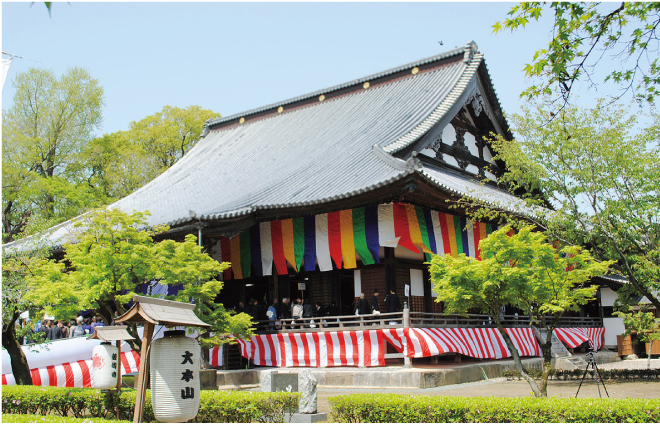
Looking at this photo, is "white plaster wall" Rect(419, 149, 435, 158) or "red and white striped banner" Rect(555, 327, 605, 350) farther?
"red and white striped banner" Rect(555, 327, 605, 350)

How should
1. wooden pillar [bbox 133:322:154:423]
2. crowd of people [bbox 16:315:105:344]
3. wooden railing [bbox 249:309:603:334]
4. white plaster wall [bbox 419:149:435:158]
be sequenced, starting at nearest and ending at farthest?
wooden pillar [bbox 133:322:154:423]
wooden railing [bbox 249:309:603:334]
crowd of people [bbox 16:315:105:344]
white plaster wall [bbox 419:149:435:158]

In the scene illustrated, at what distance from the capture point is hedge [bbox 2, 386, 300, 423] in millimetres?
9586

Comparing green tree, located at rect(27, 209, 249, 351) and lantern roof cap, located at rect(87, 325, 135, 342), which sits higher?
green tree, located at rect(27, 209, 249, 351)

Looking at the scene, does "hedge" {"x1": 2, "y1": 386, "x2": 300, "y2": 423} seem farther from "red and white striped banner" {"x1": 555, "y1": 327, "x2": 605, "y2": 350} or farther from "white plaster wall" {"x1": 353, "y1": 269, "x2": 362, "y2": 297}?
"red and white striped banner" {"x1": 555, "y1": 327, "x2": 605, "y2": 350}

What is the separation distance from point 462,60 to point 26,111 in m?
24.3

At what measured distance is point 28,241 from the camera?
14148mm

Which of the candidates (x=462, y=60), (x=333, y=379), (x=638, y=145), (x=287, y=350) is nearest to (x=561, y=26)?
(x=638, y=145)

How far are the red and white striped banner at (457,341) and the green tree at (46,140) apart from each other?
75.1 ft

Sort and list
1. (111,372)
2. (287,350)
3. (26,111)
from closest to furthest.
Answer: (111,372) < (287,350) < (26,111)

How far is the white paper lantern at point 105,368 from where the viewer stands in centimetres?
1123

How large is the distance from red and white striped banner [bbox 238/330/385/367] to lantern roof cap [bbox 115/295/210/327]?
7.16 metres

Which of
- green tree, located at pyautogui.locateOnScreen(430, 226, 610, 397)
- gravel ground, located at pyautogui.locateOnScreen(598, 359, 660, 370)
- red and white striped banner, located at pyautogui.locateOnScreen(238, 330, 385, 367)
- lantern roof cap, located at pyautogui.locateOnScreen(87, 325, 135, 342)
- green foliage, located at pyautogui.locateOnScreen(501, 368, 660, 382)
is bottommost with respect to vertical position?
gravel ground, located at pyautogui.locateOnScreen(598, 359, 660, 370)

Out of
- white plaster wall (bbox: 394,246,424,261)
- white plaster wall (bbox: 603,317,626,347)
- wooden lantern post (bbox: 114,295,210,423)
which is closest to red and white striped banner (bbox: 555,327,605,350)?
white plaster wall (bbox: 603,317,626,347)

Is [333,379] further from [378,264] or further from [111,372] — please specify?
[111,372]
